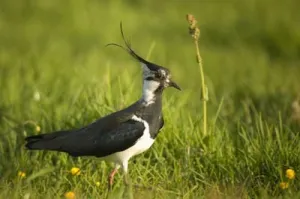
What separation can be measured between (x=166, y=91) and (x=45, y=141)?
322 centimetres

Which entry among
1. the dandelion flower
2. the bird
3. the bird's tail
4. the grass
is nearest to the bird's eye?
the bird

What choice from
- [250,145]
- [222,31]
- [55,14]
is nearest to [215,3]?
[222,31]

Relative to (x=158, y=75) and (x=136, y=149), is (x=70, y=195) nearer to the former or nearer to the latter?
(x=136, y=149)

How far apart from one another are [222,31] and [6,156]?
6.44 m

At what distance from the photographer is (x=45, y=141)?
18.7 ft

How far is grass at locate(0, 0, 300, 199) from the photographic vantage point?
5.73 metres

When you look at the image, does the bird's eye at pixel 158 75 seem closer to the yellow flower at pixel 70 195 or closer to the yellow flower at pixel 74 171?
the yellow flower at pixel 74 171

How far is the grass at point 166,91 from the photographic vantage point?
5.73 meters

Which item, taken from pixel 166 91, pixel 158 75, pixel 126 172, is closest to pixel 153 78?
pixel 158 75

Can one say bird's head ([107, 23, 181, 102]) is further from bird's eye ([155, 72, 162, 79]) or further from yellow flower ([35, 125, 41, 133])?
yellow flower ([35, 125, 41, 133])

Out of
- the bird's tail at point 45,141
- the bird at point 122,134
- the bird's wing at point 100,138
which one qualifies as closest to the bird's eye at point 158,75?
the bird at point 122,134

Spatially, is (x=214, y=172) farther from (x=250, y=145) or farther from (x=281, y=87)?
(x=281, y=87)

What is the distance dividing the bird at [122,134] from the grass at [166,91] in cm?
17

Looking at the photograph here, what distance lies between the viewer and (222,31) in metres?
12.2
